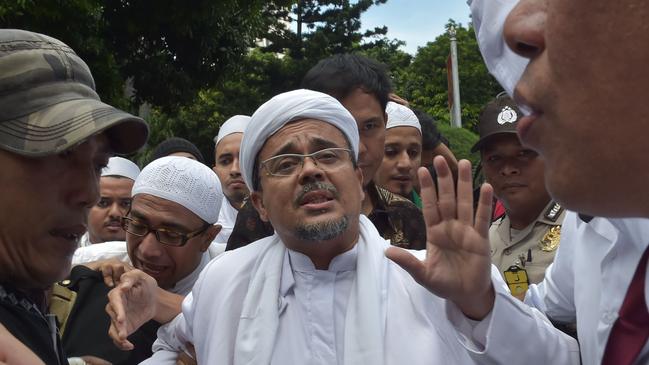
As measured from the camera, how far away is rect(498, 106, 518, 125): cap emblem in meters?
3.81

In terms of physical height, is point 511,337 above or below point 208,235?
above

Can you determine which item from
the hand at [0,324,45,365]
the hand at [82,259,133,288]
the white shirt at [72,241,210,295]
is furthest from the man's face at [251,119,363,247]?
the hand at [0,324,45,365]

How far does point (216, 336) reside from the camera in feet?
8.93

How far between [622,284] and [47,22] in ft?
29.0

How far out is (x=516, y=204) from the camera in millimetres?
3691

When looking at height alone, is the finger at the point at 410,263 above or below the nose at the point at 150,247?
above

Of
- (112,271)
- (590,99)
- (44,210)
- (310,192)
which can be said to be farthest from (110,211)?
(590,99)

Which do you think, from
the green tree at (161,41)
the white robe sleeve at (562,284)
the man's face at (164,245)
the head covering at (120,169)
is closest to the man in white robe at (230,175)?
the head covering at (120,169)

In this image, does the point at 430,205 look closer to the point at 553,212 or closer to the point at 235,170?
the point at 553,212

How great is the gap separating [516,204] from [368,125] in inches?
34.1

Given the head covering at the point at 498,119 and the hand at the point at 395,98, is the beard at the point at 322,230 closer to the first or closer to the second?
the head covering at the point at 498,119

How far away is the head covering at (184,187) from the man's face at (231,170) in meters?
1.36

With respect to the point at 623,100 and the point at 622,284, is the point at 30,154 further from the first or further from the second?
the point at 622,284

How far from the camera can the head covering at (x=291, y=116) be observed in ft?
10.2
